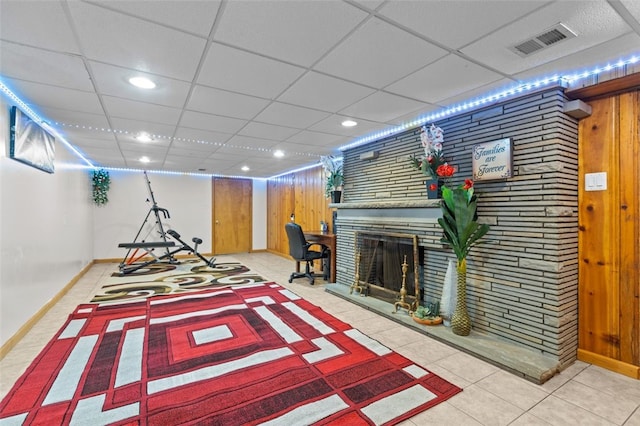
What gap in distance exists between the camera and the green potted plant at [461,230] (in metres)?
2.78

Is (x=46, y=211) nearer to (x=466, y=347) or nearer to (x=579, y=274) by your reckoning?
(x=466, y=347)

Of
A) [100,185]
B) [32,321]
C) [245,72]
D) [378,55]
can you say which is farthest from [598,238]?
Answer: [100,185]

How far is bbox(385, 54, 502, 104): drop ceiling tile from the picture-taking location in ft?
7.06

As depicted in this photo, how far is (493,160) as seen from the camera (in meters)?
2.80

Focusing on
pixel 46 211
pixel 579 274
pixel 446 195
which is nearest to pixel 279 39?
pixel 446 195

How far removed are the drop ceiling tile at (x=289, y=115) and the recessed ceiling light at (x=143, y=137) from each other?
72.6 inches

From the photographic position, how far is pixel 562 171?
244 centimetres

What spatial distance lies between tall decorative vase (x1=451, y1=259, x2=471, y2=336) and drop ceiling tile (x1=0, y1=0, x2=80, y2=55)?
3.49 m

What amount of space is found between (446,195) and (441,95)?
0.95 m

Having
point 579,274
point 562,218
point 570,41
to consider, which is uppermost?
point 570,41

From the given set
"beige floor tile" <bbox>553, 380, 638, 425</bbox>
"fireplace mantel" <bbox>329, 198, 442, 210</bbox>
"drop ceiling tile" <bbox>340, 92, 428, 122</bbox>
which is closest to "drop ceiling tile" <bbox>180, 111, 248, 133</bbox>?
"drop ceiling tile" <bbox>340, 92, 428, 122</bbox>

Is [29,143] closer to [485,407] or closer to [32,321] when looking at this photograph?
[32,321]

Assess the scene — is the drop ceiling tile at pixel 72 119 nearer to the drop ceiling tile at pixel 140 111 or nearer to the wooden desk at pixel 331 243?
the drop ceiling tile at pixel 140 111

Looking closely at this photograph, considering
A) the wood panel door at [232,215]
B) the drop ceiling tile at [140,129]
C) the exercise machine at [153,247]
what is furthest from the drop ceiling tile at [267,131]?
the wood panel door at [232,215]
